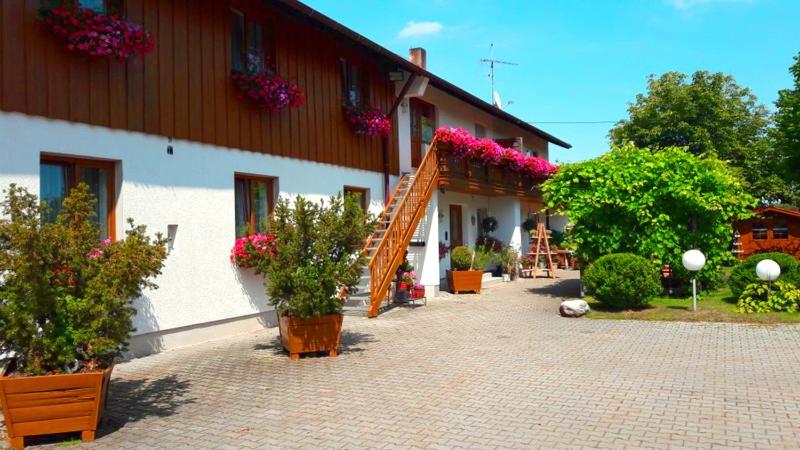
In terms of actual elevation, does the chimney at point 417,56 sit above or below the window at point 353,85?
above

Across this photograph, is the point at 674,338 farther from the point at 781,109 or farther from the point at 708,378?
the point at 781,109

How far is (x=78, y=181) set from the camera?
7.96 meters

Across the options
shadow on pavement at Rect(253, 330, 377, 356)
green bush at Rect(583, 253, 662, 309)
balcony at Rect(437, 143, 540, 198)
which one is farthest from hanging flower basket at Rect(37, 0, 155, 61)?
green bush at Rect(583, 253, 662, 309)

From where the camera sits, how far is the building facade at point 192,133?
7.43m

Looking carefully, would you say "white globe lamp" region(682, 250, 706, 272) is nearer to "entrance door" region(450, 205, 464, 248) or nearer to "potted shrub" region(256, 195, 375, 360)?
"potted shrub" region(256, 195, 375, 360)

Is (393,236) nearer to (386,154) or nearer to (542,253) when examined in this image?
(386,154)

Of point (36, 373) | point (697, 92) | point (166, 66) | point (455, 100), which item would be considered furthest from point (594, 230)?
point (697, 92)

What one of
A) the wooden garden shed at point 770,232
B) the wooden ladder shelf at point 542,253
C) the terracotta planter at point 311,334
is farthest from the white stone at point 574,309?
the wooden garden shed at point 770,232

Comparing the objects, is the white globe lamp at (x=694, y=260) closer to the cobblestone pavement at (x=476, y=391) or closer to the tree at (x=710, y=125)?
the cobblestone pavement at (x=476, y=391)

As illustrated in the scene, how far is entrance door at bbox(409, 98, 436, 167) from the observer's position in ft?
54.5

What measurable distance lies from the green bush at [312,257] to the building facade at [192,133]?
1439mm

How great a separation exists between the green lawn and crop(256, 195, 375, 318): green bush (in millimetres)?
5883

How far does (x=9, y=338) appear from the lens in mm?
4844

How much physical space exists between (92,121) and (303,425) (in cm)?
510
